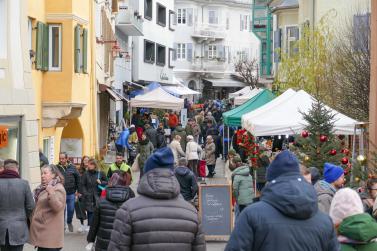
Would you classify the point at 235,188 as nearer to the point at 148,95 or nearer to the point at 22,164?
the point at 22,164

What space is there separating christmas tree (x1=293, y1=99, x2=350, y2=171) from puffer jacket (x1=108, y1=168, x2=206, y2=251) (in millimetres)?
9504

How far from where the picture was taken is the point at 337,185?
10805 millimetres

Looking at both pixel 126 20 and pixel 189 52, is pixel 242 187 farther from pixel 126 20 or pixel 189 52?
pixel 189 52

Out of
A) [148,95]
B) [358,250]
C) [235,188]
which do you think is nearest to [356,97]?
[235,188]

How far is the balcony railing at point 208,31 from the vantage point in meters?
85.9

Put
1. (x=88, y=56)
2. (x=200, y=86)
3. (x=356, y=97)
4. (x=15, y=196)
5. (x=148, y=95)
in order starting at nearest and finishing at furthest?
(x=15, y=196) < (x=356, y=97) < (x=88, y=56) < (x=148, y=95) < (x=200, y=86)

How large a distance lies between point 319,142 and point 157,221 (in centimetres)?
1027

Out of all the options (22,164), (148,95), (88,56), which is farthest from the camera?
(148,95)

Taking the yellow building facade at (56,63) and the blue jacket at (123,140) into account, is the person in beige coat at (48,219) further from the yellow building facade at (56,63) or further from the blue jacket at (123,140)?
the blue jacket at (123,140)

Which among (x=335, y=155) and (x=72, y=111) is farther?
(x=72, y=111)

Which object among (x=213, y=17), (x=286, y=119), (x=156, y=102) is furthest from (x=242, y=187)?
(x=213, y=17)

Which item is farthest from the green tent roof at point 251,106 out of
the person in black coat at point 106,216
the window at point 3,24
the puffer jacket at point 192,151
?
the person in black coat at point 106,216

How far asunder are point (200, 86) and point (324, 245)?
3234 inches

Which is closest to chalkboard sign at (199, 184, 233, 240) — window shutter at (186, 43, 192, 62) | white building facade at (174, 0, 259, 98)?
white building facade at (174, 0, 259, 98)
